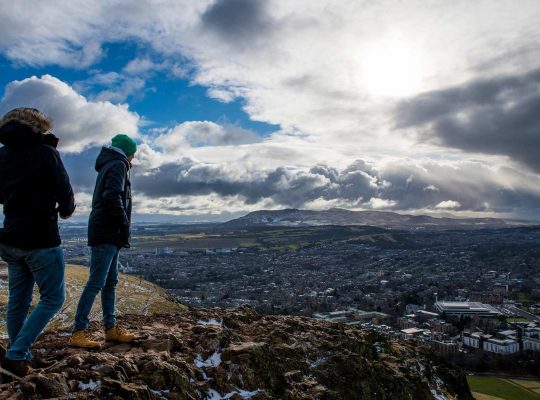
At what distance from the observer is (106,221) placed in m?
8.41

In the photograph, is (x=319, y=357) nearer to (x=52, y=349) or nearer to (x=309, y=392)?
(x=309, y=392)

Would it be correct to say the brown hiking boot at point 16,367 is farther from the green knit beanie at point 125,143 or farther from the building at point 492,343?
the building at point 492,343

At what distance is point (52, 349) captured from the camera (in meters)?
8.79

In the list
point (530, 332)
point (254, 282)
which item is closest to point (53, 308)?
point (530, 332)

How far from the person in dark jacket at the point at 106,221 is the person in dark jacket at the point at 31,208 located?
4.02ft

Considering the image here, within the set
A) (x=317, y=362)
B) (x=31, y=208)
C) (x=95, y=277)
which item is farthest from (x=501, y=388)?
(x=31, y=208)

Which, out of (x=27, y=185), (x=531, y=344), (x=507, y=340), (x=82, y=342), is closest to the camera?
(x=27, y=185)

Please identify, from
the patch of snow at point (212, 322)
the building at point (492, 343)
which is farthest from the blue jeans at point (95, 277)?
the building at point (492, 343)

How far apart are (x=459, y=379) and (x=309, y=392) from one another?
879 cm

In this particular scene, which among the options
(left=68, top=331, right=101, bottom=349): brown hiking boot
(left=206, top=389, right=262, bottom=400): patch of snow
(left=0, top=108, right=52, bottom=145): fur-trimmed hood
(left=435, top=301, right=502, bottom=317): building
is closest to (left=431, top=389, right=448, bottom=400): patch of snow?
(left=206, top=389, right=262, bottom=400): patch of snow

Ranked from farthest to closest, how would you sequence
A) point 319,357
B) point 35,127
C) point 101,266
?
point 319,357 < point 101,266 < point 35,127

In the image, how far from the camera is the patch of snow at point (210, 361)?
937 centimetres

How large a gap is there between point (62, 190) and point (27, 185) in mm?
502

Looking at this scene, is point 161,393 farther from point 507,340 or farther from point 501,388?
point 507,340
